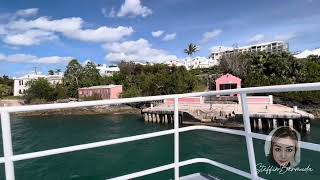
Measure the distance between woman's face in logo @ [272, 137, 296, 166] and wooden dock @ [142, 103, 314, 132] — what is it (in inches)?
800

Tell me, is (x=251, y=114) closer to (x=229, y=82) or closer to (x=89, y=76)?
(x=229, y=82)

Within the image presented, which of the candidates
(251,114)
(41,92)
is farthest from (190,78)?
(41,92)

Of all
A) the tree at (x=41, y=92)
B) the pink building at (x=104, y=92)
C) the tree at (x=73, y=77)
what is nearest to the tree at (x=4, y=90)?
the tree at (x=73, y=77)

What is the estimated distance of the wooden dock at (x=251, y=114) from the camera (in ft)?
85.9

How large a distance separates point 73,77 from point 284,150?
68370mm

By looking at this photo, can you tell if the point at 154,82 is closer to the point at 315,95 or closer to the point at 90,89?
the point at 90,89

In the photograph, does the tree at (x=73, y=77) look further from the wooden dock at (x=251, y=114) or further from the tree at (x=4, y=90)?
the wooden dock at (x=251, y=114)

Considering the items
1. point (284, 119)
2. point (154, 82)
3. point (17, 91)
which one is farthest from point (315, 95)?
point (17, 91)

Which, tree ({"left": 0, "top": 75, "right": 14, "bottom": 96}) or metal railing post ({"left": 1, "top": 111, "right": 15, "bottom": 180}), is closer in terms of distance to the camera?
metal railing post ({"left": 1, "top": 111, "right": 15, "bottom": 180})

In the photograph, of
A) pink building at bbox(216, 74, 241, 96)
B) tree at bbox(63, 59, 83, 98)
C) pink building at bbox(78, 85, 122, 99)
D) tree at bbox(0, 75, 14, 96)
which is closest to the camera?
pink building at bbox(216, 74, 241, 96)

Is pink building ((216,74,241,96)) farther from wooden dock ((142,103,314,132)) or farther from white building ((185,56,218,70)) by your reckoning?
white building ((185,56,218,70))

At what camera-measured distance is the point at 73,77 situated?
225 ft

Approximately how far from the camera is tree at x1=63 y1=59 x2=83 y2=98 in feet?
202

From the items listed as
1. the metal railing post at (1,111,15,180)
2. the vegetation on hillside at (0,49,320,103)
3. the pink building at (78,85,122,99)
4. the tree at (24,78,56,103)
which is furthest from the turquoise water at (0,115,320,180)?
the tree at (24,78,56,103)
